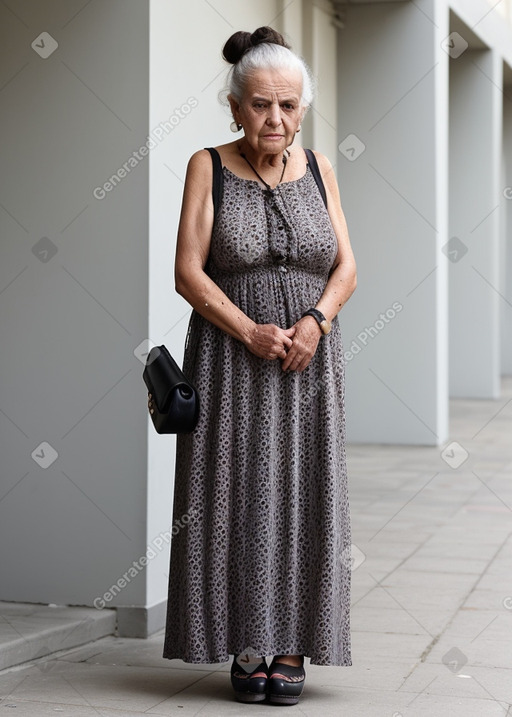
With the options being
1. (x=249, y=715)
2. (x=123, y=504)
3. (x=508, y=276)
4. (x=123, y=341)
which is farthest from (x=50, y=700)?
(x=508, y=276)

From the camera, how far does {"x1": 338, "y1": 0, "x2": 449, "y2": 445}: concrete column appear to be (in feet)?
37.1

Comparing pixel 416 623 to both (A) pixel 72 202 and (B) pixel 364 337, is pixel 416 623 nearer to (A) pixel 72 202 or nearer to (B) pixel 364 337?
(A) pixel 72 202

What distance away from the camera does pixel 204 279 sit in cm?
397

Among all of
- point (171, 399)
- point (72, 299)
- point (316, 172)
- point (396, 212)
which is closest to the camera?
point (171, 399)

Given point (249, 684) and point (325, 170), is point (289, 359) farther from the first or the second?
point (249, 684)

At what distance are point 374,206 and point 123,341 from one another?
677cm

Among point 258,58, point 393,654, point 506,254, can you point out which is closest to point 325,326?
point 258,58

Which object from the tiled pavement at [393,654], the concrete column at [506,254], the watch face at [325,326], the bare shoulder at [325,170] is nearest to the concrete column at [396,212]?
the tiled pavement at [393,654]

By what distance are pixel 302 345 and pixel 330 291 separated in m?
0.26

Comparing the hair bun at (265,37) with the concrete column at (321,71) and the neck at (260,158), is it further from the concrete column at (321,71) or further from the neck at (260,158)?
the concrete column at (321,71)

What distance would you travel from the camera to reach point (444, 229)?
11641 millimetres

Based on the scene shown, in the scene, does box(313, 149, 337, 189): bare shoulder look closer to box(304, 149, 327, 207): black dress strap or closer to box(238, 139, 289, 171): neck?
box(304, 149, 327, 207): black dress strap

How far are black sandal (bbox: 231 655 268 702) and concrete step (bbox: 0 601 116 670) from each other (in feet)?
3.09

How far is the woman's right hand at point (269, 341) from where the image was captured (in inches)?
154
